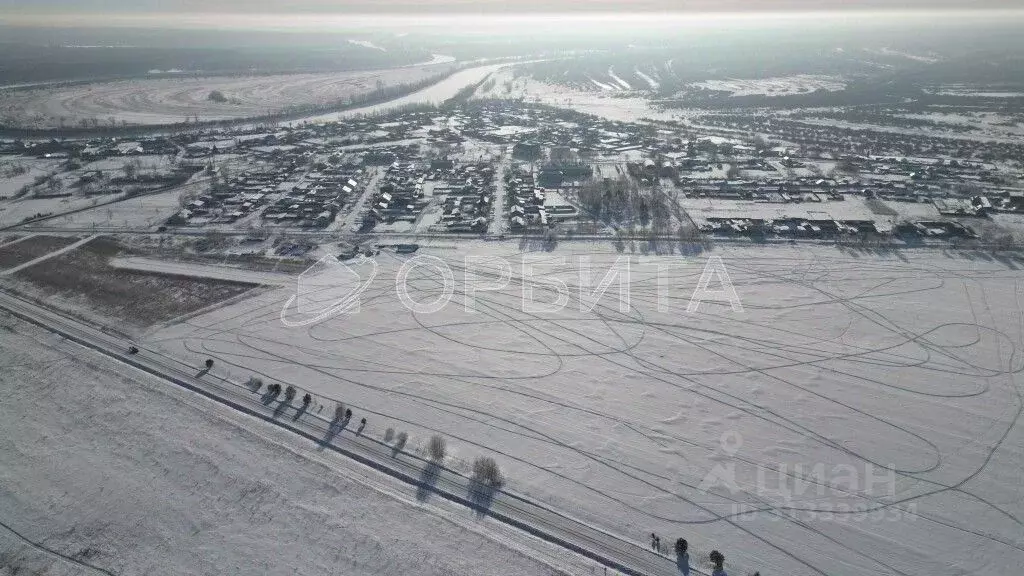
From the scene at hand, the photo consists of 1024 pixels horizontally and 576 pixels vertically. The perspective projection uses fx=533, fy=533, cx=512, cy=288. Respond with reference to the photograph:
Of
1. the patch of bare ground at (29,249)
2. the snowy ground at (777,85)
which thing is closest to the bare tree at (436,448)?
the patch of bare ground at (29,249)


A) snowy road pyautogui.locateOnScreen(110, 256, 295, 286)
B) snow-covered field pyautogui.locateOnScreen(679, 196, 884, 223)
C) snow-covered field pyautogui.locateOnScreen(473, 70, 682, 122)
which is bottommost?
snowy road pyautogui.locateOnScreen(110, 256, 295, 286)

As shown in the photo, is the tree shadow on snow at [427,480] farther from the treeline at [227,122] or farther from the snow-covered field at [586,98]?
the treeline at [227,122]

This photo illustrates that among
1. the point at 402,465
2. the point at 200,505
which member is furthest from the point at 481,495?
the point at 200,505

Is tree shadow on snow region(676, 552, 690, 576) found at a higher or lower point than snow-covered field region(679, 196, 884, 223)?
lower

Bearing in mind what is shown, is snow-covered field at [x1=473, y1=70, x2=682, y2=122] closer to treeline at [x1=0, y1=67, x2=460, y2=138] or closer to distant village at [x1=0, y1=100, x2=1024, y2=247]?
distant village at [x1=0, y1=100, x2=1024, y2=247]

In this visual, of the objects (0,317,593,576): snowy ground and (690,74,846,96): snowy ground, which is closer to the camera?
(0,317,593,576): snowy ground

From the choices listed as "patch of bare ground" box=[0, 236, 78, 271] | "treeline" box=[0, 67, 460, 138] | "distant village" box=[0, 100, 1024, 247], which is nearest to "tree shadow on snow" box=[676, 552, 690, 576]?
"distant village" box=[0, 100, 1024, 247]
